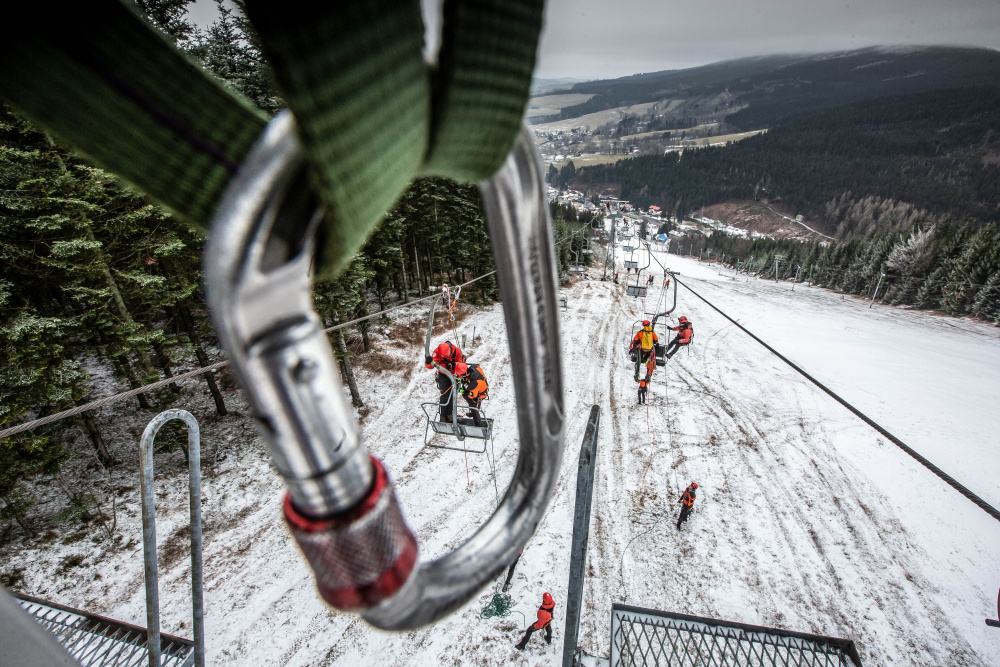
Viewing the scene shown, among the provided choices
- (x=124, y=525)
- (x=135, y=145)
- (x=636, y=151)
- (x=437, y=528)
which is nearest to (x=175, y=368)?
(x=124, y=525)

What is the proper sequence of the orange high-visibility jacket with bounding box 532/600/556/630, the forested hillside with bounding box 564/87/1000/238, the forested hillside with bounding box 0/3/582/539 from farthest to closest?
the forested hillside with bounding box 564/87/1000/238 → the forested hillside with bounding box 0/3/582/539 → the orange high-visibility jacket with bounding box 532/600/556/630

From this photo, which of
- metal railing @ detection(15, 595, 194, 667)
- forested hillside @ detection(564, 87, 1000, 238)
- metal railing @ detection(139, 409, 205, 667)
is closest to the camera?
metal railing @ detection(139, 409, 205, 667)

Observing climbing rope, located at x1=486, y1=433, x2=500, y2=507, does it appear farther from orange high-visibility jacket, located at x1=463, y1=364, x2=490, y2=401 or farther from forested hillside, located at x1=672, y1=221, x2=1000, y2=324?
forested hillside, located at x1=672, y1=221, x2=1000, y2=324

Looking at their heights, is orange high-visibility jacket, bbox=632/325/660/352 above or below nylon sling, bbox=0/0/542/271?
below

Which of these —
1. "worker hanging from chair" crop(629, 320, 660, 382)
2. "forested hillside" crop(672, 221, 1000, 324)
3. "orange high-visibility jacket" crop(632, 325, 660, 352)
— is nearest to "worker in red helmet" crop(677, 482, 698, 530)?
"worker hanging from chair" crop(629, 320, 660, 382)

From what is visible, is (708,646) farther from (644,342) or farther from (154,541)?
(154,541)

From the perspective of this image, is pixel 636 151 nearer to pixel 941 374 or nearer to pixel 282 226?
pixel 941 374
